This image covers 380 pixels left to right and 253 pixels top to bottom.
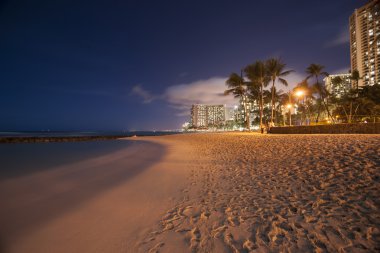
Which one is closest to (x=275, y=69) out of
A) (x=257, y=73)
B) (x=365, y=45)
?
(x=257, y=73)

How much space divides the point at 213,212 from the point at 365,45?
122411 millimetres

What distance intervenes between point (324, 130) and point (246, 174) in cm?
1531

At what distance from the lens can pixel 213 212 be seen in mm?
3637

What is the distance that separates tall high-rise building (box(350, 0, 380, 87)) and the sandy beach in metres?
104

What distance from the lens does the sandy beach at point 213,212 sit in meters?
2.67

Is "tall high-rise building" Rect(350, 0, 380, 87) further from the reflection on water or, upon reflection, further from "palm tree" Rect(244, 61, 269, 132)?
the reflection on water

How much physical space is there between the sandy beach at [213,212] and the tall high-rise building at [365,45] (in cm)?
10357

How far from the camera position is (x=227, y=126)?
5576 inches

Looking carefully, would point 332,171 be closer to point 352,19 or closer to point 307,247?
point 307,247

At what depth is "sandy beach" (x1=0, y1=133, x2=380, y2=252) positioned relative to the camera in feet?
8.76

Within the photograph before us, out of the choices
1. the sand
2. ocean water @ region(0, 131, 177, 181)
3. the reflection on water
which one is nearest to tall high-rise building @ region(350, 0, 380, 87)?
the sand

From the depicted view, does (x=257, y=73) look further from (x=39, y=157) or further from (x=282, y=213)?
(x=39, y=157)

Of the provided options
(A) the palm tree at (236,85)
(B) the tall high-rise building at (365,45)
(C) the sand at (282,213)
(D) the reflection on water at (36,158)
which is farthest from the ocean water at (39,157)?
(B) the tall high-rise building at (365,45)

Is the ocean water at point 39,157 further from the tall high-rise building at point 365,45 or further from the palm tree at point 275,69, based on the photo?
the tall high-rise building at point 365,45
